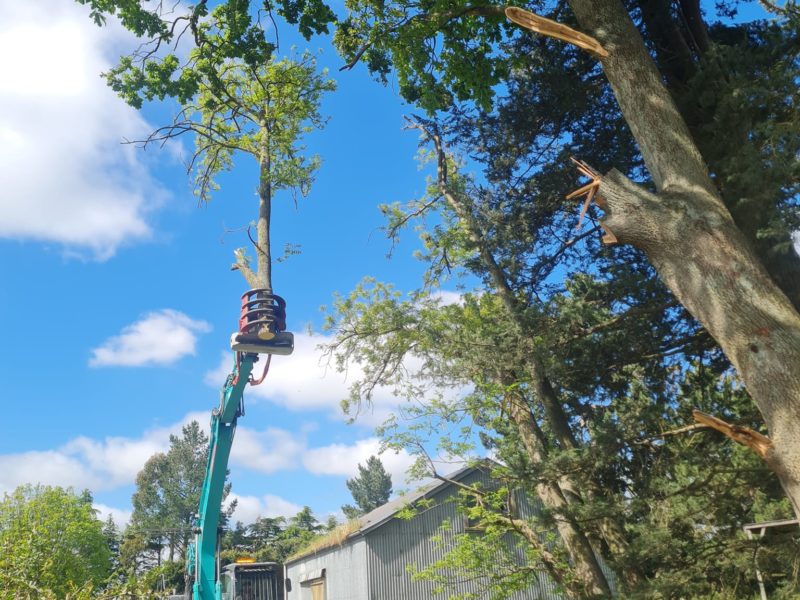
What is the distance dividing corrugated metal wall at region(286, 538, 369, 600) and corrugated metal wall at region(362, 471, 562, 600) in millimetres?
359

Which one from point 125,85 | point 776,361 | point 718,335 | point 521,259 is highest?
point 125,85

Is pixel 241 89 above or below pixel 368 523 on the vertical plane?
above

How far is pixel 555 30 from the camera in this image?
6715 mm

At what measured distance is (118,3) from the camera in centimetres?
858

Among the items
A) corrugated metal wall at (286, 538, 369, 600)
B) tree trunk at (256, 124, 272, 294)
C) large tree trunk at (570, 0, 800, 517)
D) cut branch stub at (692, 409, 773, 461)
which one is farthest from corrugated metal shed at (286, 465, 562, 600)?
large tree trunk at (570, 0, 800, 517)

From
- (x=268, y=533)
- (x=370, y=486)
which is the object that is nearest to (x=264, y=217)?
(x=268, y=533)

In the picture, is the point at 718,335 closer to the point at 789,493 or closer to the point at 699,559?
the point at 789,493

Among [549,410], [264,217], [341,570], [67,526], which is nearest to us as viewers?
[264,217]

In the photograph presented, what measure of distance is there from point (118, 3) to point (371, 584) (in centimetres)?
1644

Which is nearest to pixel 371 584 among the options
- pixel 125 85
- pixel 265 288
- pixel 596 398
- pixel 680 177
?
pixel 596 398

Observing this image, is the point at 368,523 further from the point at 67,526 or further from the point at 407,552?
the point at 67,526

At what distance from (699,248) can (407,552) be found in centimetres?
1691

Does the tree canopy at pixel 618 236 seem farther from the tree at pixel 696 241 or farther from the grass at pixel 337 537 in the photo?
the grass at pixel 337 537

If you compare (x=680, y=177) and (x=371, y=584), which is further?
(x=371, y=584)
